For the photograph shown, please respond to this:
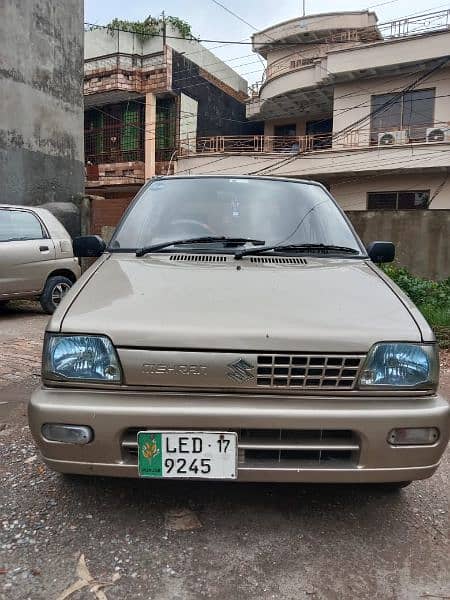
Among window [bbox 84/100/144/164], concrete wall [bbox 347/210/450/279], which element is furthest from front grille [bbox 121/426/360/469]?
window [bbox 84/100/144/164]

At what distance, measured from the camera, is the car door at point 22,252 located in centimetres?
629

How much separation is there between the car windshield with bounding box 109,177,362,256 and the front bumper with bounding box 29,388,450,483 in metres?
1.13

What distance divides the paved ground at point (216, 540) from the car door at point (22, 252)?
4177 mm

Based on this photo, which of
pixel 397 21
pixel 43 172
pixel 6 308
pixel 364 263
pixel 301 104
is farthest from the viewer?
pixel 301 104

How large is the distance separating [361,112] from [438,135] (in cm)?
334

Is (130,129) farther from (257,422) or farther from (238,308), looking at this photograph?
(257,422)

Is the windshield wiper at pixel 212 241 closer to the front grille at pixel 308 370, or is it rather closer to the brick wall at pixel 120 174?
the front grille at pixel 308 370

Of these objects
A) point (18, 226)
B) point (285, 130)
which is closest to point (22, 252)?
point (18, 226)

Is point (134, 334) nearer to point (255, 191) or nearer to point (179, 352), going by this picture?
point (179, 352)

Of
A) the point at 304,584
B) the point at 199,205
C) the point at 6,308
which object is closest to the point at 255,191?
the point at 199,205

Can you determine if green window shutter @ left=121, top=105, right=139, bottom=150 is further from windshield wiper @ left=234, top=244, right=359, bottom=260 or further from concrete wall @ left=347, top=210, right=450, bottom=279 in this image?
windshield wiper @ left=234, top=244, right=359, bottom=260

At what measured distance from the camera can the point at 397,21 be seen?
17672mm

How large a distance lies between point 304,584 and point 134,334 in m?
1.13

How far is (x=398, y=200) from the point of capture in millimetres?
18969
